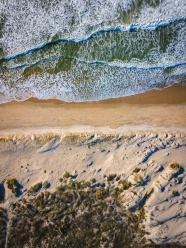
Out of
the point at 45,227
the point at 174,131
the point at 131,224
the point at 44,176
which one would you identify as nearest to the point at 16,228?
Result: the point at 45,227

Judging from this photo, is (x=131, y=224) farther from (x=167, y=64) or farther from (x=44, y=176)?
(x=167, y=64)

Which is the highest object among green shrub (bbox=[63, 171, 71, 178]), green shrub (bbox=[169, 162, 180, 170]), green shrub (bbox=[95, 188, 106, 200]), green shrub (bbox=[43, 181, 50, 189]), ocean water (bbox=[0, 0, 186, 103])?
ocean water (bbox=[0, 0, 186, 103])

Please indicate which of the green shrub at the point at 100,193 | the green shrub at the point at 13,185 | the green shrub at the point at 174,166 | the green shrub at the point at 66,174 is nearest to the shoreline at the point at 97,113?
the green shrub at the point at 174,166

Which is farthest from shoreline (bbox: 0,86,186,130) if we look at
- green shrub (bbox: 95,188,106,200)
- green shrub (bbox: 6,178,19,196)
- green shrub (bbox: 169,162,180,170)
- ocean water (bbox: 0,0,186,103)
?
green shrub (bbox: 95,188,106,200)

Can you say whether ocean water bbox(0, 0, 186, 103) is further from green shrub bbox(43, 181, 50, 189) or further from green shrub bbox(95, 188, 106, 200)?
green shrub bbox(95, 188, 106, 200)

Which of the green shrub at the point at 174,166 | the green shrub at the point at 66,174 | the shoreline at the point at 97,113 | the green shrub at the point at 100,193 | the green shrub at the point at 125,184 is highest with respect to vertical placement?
the shoreline at the point at 97,113

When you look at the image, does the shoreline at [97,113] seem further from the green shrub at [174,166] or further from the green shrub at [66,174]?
the green shrub at [66,174]

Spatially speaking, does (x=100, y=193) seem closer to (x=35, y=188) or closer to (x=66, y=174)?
(x=66, y=174)

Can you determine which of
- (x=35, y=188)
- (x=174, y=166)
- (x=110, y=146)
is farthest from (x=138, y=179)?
(x=35, y=188)
